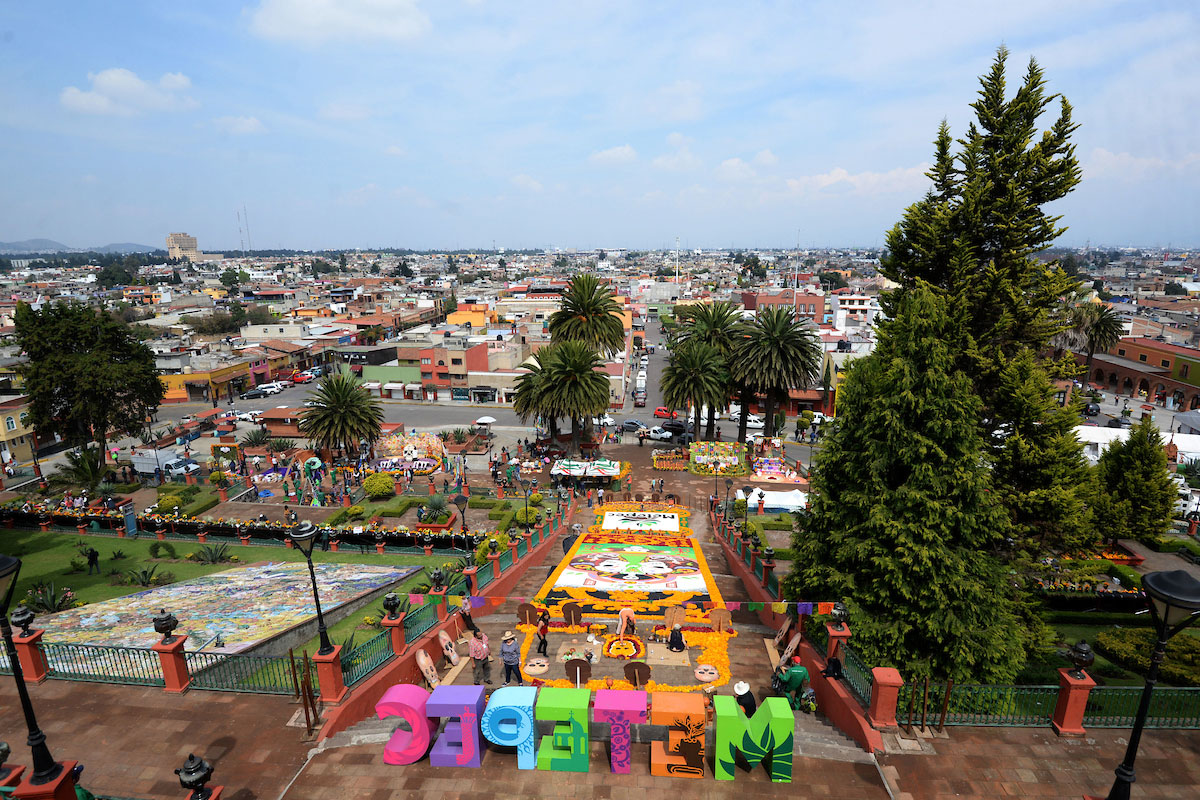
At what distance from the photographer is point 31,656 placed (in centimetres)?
1266

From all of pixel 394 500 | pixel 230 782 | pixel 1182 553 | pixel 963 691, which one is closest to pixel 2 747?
pixel 230 782

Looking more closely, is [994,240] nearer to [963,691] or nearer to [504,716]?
[963,691]

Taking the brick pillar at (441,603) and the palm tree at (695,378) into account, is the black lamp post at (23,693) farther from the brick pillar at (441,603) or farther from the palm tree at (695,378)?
the palm tree at (695,378)

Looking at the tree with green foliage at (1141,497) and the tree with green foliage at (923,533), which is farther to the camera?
the tree with green foliage at (1141,497)

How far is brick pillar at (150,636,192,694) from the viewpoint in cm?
1189

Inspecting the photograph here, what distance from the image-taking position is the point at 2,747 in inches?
320

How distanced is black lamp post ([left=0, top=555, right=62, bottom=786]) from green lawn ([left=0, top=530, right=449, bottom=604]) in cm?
1493

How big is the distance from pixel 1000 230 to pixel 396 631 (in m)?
19.5

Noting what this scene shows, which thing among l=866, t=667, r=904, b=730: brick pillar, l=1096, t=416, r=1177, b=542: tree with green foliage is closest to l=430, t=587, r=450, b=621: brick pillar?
l=866, t=667, r=904, b=730: brick pillar

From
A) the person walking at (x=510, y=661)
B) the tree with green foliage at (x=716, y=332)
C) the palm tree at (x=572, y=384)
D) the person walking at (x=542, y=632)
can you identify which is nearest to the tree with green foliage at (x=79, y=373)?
the palm tree at (x=572, y=384)

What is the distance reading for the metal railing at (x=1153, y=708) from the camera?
35.0ft

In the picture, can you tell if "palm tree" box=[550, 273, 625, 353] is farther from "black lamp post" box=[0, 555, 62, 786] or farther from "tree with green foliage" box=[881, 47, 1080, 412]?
"black lamp post" box=[0, 555, 62, 786]

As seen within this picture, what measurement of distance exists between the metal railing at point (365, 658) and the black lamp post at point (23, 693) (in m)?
4.56

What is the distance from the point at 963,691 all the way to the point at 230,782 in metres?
12.9
